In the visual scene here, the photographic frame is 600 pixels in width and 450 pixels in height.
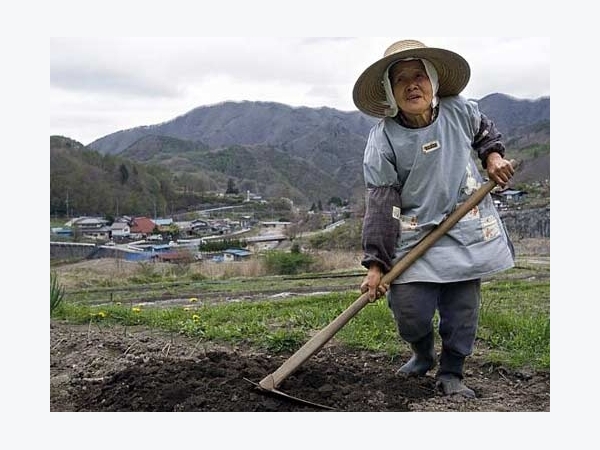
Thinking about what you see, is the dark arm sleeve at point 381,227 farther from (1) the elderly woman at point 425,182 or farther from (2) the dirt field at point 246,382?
(2) the dirt field at point 246,382

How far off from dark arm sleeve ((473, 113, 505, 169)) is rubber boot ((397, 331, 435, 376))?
834 mm

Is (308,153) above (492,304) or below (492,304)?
above

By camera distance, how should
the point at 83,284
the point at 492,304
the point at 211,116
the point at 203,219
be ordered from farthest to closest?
the point at 211,116
the point at 203,219
the point at 83,284
the point at 492,304

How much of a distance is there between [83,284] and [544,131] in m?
6.97

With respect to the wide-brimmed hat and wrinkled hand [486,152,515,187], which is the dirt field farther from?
the wide-brimmed hat

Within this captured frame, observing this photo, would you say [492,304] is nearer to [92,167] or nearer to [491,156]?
[491,156]

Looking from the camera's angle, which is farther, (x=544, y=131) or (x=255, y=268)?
(x=544, y=131)

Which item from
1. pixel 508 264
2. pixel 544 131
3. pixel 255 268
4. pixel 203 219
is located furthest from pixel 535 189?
pixel 508 264

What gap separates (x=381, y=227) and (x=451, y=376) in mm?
752

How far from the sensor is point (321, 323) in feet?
12.0

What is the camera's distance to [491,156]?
2.61 metres

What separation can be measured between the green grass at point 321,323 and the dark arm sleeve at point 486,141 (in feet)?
3.33

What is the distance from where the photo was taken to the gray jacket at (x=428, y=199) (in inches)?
97.7

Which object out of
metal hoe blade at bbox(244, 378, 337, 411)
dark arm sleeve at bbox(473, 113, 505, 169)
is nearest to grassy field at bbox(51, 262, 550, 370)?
metal hoe blade at bbox(244, 378, 337, 411)
